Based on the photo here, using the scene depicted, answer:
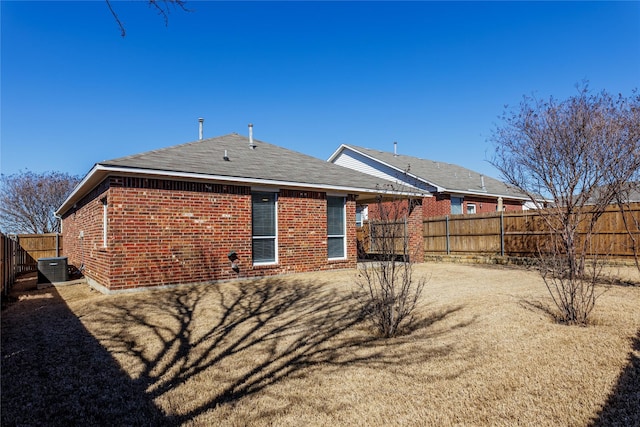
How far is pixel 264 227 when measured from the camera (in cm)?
Result: 1118

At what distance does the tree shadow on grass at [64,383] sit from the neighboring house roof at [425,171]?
17.1 m

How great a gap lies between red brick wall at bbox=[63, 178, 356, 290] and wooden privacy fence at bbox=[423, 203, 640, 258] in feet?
24.9

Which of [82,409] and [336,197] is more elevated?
[336,197]

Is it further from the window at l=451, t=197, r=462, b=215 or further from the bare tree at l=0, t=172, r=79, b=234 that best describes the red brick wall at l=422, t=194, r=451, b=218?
the bare tree at l=0, t=172, r=79, b=234

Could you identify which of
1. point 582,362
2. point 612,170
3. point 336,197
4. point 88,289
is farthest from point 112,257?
point 612,170

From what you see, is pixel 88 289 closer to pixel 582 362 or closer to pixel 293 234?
pixel 293 234

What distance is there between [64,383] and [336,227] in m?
9.51

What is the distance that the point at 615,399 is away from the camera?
3150mm

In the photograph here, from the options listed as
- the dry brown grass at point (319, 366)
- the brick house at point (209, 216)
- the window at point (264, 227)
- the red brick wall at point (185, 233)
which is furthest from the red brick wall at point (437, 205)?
the dry brown grass at point (319, 366)

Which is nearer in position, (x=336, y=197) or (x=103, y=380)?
(x=103, y=380)

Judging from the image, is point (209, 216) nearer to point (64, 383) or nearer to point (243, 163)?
point (243, 163)

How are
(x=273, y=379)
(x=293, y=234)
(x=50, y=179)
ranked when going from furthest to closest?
(x=50, y=179) → (x=293, y=234) → (x=273, y=379)

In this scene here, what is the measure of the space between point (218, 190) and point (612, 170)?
30.3ft

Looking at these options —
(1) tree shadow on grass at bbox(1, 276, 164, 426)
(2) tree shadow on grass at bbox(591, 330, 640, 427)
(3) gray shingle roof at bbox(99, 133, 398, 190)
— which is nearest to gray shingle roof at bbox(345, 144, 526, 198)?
(3) gray shingle roof at bbox(99, 133, 398, 190)
